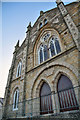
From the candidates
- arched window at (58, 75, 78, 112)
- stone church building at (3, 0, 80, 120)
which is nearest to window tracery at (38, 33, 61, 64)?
stone church building at (3, 0, 80, 120)

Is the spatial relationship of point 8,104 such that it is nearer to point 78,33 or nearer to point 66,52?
point 66,52

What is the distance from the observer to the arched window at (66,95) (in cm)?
483

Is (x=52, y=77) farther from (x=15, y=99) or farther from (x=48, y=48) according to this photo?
(x=15, y=99)

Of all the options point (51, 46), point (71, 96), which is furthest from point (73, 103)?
point (51, 46)

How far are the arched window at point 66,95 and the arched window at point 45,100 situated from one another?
89 centimetres

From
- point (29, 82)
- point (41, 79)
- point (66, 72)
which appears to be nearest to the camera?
point (66, 72)

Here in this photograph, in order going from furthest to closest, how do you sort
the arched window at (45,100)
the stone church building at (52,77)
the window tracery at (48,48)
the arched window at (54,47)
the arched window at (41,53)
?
the arched window at (41,53) → the window tracery at (48,48) → the arched window at (54,47) → the arched window at (45,100) → the stone church building at (52,77)

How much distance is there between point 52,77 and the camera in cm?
639

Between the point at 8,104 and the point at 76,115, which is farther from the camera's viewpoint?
the point at 8,104

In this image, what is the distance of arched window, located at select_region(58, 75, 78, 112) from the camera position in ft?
15.8

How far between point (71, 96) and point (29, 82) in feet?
13.9

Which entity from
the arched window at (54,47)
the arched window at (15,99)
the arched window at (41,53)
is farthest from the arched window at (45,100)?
the arched window at (15,99)

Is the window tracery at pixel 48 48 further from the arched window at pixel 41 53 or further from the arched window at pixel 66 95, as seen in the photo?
the arched window at pixel 66 95

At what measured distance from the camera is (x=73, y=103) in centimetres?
477
